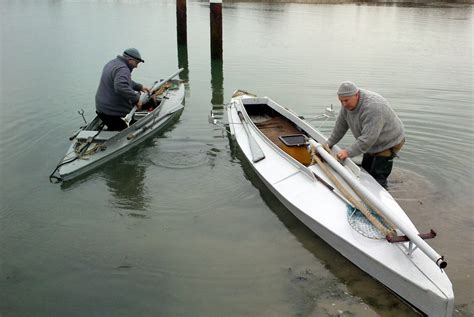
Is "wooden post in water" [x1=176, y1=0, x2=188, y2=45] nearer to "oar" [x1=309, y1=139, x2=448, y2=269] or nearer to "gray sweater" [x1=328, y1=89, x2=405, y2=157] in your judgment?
"oar" [x1=309, y1=139, x2=448, y2=269]

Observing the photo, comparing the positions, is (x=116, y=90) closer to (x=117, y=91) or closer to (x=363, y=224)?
(x=117, y=91)

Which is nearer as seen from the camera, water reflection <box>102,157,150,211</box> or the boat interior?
water reflection <box>102,157,150,211</box>

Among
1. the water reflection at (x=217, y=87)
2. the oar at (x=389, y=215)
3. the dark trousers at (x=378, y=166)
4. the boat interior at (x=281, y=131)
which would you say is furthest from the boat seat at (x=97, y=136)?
the dark trousers at (x=378, y=166)

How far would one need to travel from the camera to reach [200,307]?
553 centimetres

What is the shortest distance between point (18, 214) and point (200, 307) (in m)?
4.27

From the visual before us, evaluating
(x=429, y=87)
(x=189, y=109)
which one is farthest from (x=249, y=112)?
(x=429, y=87)

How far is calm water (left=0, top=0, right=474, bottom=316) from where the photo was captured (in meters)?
5.68

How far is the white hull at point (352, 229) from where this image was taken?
5.01 metres

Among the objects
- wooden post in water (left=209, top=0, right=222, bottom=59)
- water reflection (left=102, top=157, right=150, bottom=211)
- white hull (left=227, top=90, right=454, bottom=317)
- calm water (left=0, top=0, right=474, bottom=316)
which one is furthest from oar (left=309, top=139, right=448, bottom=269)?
wooden post in water (left=209, top=0, right=222, bottom=59)

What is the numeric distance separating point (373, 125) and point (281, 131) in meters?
3.72

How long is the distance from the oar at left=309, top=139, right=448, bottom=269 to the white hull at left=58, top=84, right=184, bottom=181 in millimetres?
4563

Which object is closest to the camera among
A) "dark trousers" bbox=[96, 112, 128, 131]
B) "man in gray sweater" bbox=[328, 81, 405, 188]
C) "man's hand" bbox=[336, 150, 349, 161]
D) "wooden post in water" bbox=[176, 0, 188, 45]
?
"man in gray sweater" bbox=[328, 81, 405, 188]

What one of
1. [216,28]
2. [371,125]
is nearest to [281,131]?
[371,125]

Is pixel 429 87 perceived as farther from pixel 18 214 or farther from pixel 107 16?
pixel 107 16
